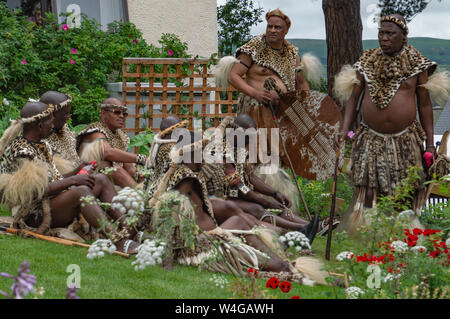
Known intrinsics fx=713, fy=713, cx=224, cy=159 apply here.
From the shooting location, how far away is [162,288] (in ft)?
13.9

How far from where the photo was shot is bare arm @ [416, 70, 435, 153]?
604cm

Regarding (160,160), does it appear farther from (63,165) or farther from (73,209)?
(63,165)

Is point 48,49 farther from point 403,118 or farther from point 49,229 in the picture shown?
point 403,118

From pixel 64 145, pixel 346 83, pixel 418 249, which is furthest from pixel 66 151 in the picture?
pixel 418 249

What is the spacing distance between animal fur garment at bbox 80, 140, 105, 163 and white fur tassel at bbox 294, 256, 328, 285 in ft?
7.13

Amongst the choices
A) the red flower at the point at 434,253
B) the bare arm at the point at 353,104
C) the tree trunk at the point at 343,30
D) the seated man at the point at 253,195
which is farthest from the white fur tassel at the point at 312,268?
the tree trunk at the point at 343,30

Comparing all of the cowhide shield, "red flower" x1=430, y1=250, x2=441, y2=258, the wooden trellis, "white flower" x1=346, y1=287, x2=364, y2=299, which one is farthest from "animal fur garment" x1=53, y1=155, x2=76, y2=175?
the wooden trellis

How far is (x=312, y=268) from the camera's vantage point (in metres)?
4.80

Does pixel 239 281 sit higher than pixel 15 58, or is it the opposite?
pixel 15 58

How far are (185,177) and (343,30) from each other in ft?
18.5

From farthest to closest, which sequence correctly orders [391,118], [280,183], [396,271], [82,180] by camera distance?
[280,183] < [391,118] < [82,180] < [396,271]

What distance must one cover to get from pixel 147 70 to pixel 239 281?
702 cm
